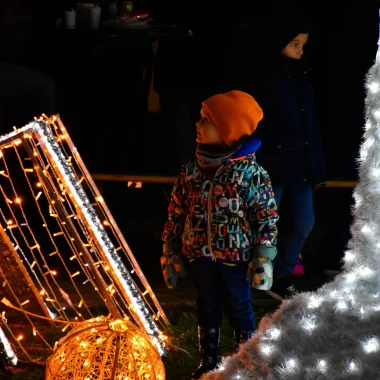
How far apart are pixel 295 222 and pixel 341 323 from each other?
76.9 inches

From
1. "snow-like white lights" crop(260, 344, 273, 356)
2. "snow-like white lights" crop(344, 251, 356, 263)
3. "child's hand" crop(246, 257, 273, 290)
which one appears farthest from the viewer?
"child's hand" crop(246, 257, 273, 290)

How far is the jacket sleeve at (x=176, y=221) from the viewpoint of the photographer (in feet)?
14.6

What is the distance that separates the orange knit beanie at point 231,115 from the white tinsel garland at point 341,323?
2.00 ft

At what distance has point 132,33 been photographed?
7020 mm

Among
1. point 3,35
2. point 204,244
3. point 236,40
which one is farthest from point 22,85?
point 204,244

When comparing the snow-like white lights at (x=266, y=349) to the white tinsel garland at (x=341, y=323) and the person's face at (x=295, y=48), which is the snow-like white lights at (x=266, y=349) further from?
the person's face at (x=295, y=48)

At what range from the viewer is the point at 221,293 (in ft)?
14.7

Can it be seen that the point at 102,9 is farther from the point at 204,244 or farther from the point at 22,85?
the point at 204,244

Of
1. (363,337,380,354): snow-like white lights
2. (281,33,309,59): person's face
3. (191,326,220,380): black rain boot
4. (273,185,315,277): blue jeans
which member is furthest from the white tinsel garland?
(273,185,315,277): blue jeans

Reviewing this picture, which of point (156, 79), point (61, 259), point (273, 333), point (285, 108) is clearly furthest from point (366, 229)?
point (156, 79)

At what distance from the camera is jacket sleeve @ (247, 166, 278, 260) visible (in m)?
4.26

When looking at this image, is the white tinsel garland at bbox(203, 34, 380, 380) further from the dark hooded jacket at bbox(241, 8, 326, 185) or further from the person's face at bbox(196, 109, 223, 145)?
the dark hooded jacket at bbox(241, 8, 326, 185)

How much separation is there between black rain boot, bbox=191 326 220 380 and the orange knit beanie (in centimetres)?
92

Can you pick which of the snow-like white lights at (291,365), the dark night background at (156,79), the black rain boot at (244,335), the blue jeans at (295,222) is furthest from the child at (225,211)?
the dark night background at (156,79)
